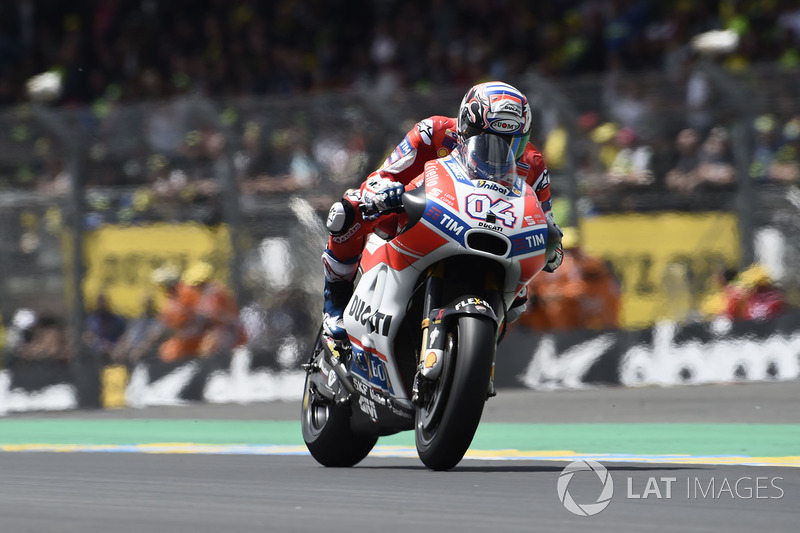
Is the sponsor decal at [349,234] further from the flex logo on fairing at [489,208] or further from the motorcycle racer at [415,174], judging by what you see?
the flex logo on fairing at [489,208]

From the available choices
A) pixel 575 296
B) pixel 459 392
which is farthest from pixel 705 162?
pixel 459 392

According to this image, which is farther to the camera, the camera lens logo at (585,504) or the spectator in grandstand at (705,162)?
the spectator in grandstand at (705,162)

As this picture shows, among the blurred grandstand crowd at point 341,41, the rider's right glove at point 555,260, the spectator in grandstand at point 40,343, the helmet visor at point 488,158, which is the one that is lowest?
the spectator in grandstand at point 40,343

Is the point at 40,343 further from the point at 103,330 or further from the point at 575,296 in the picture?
the point at 575,296

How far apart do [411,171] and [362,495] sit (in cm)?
183

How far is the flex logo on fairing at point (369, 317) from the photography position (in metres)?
5.82

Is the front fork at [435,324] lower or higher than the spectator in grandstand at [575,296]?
higher

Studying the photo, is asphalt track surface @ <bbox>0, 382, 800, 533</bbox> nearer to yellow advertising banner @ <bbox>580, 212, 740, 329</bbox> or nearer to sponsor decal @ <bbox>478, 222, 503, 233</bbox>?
sponsor decal @ <bbox>478, 222, 503, 233</bbox>

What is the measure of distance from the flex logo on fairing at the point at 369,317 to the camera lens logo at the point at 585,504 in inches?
36.1

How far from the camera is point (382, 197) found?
573 centimetres

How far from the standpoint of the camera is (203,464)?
6.45 metres

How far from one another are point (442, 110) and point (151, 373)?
346 cm

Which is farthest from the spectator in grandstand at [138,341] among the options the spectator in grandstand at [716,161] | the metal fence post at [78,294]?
the spectator in grandstand at [716,161]

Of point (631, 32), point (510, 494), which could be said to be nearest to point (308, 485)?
point (510, 494)
